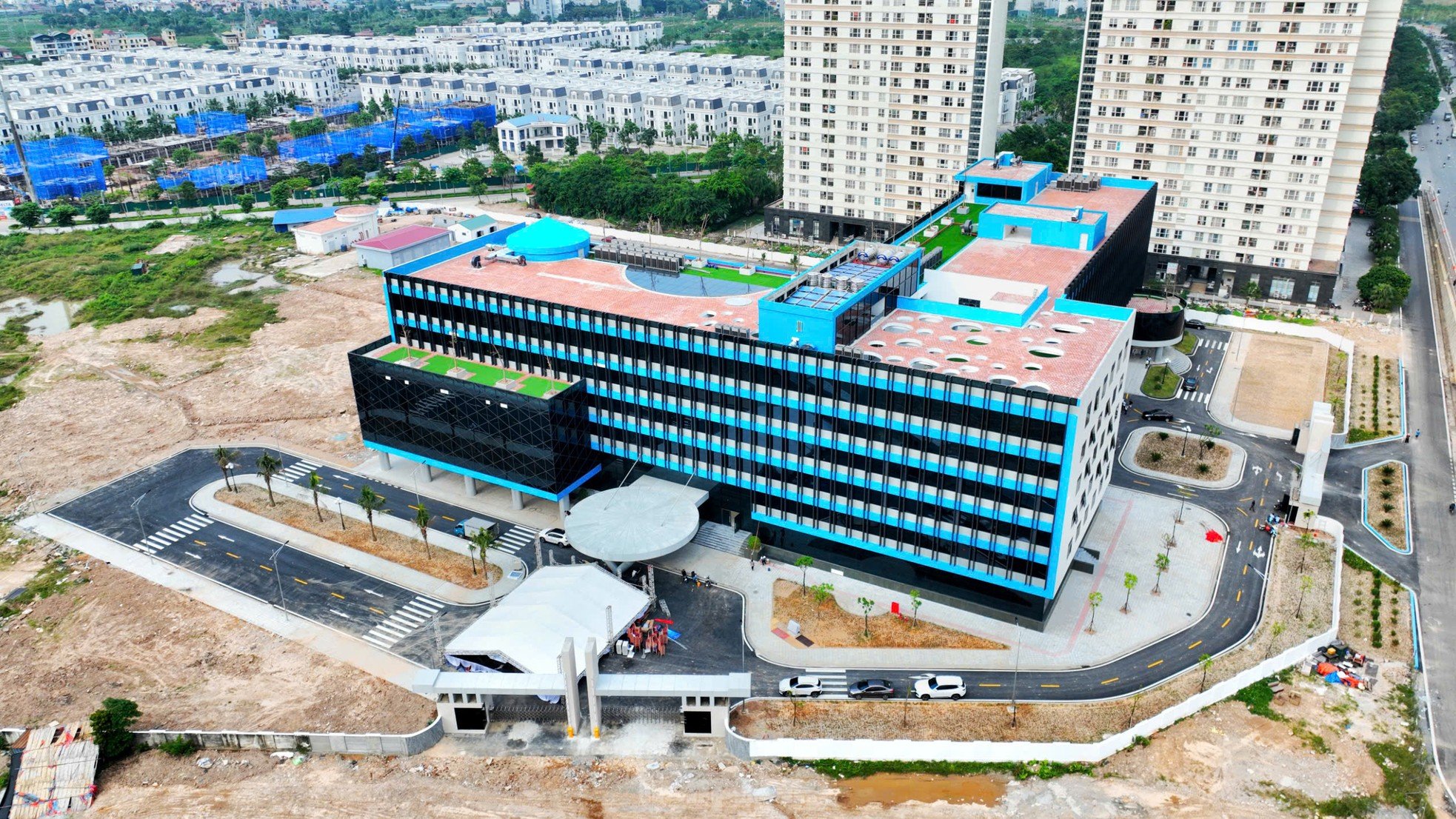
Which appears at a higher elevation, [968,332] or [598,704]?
[968,332]

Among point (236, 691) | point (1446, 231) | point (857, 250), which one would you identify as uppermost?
point (857, 250)

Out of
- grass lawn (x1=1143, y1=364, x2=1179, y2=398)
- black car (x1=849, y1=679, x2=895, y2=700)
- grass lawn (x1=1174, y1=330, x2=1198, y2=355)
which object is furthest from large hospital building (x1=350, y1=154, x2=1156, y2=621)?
grass lawn (x1=1174, y1=330, x2=1198, y2=355)

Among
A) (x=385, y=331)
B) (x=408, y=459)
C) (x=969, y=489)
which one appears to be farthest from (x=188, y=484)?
(x=969, y=489)

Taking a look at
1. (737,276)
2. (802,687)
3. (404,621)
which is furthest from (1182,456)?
(404,621)

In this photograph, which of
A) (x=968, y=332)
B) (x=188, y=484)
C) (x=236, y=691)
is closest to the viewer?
(x=236, y=691)

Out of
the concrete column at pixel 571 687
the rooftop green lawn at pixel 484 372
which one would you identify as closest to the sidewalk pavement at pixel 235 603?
the concrete column at pixel 571 687

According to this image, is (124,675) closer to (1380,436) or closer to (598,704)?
(598,704)

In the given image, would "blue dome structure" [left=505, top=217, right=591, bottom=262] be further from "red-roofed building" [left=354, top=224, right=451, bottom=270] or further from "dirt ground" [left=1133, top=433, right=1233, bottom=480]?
"dirt ground" [left=1133, top=433, right=1233, bottom=480]
